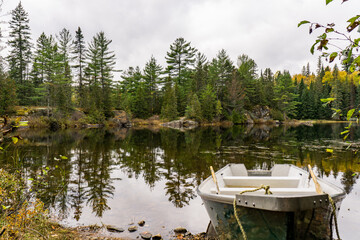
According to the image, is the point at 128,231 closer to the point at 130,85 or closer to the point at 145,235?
the point at 145,235

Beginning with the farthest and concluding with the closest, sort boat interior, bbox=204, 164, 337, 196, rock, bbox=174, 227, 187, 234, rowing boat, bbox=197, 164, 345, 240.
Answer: boat interior, bbox=204, 164, 337, 196 → rock, bbox=174, 227, 187, 234 → rowing boat, bbox=197, 164, 345, 240

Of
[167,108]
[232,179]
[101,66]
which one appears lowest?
[232,179]

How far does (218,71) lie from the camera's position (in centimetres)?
5456

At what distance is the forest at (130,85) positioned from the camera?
124ft

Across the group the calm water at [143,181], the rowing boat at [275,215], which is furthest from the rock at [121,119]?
the rowing boat at [275,215]

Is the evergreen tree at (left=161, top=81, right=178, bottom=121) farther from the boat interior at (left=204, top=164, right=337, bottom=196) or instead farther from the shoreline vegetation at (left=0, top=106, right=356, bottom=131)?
the boat interior at (left=204, top=164, right=337, bottom=196)

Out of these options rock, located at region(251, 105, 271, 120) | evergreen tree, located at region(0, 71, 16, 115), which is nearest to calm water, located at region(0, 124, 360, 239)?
evergreen tree, located at region(0, 71, 16, 115)

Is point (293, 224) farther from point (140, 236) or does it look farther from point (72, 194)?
point (72, 194)

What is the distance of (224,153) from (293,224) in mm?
11980

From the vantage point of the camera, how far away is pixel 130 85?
56.2 meters

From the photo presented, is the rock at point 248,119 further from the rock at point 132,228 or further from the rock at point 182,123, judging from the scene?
the rock at point 132,228

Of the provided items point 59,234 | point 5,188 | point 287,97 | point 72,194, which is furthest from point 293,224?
point 287,97

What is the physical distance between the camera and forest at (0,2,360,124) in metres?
37.8

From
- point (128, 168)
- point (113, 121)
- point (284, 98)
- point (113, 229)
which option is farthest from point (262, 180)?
point (284, 98)
